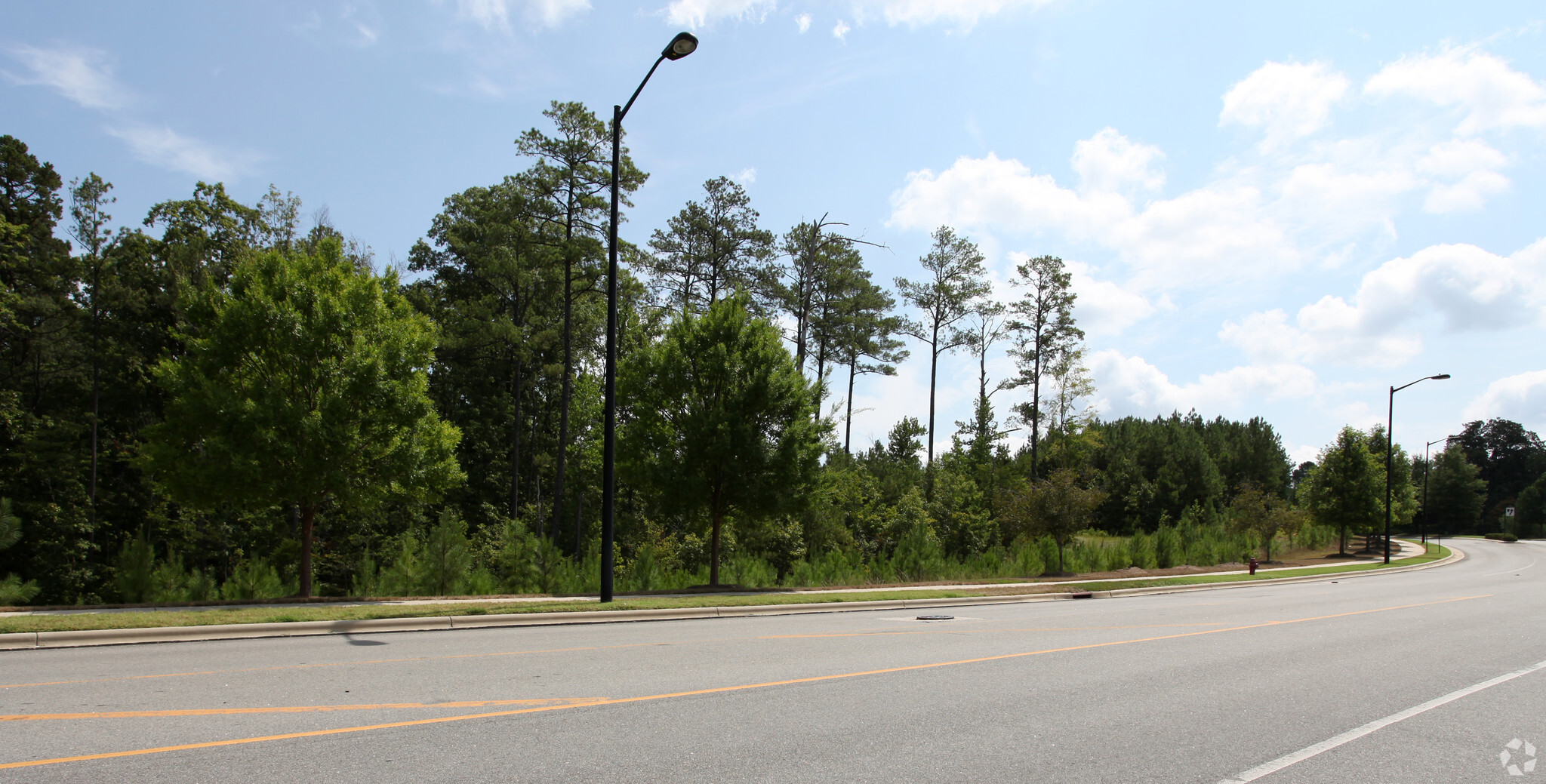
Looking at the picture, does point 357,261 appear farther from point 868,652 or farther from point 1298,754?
point 1298,754

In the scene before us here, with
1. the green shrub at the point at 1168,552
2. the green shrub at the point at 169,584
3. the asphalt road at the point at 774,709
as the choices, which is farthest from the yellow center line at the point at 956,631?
the green shrub at the point at 1168,552

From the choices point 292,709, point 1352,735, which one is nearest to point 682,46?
point 292,709

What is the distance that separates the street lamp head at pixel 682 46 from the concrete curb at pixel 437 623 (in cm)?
899

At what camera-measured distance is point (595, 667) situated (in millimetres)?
7934

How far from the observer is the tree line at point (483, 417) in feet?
53.2

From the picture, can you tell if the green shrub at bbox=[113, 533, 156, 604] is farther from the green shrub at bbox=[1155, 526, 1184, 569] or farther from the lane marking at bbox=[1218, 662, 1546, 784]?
the green shrub at bbox=[1155, 526, 1184, 569]

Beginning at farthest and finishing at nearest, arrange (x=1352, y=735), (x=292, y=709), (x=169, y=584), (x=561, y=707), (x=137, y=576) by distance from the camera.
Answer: (x=169, y=584) → (x=137, y=576) → (x=561, y=707) → (x=292, y=709) → (x=1352, y=735)

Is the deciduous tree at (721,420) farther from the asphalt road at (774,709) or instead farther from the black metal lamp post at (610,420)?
Answer: the asphalt road at (774,709)

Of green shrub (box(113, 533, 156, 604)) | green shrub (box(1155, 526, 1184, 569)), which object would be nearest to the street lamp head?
green shrub (box(113, 533, 156, 604))

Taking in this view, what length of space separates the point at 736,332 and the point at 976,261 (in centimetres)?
2678

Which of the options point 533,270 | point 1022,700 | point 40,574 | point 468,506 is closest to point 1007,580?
point 1022,700

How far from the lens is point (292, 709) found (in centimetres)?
584

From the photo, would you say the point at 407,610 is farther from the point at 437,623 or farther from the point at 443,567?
the point at 443,567

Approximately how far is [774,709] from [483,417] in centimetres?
3979
